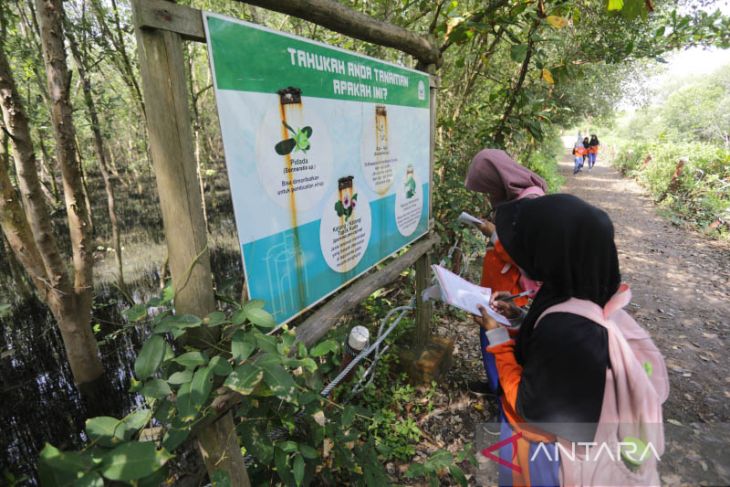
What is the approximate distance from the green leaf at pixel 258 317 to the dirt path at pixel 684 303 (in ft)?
11.3

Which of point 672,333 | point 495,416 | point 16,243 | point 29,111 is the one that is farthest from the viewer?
point 29,111

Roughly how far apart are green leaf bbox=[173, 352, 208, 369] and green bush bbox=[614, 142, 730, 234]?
9160mm

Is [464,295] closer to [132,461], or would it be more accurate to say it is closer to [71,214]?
[132,461]

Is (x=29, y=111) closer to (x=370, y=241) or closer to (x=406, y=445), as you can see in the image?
(x=370, y=241)

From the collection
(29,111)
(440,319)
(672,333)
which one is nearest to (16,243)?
(440,319)

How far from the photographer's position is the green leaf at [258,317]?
112 centimetres

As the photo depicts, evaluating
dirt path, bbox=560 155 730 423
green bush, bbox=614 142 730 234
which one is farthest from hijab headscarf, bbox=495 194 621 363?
green bush, bbox=614 142 730 234

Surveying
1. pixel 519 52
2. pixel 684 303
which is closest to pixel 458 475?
pixel 519 52

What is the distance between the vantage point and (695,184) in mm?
8367

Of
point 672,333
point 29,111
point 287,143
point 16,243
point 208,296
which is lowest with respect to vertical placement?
point 672,333

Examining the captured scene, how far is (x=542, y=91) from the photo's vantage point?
8.05 metres

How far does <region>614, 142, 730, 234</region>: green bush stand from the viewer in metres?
7.48

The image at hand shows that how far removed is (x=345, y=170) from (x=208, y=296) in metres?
0.90

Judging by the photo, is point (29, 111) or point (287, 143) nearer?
point (287, 143)
